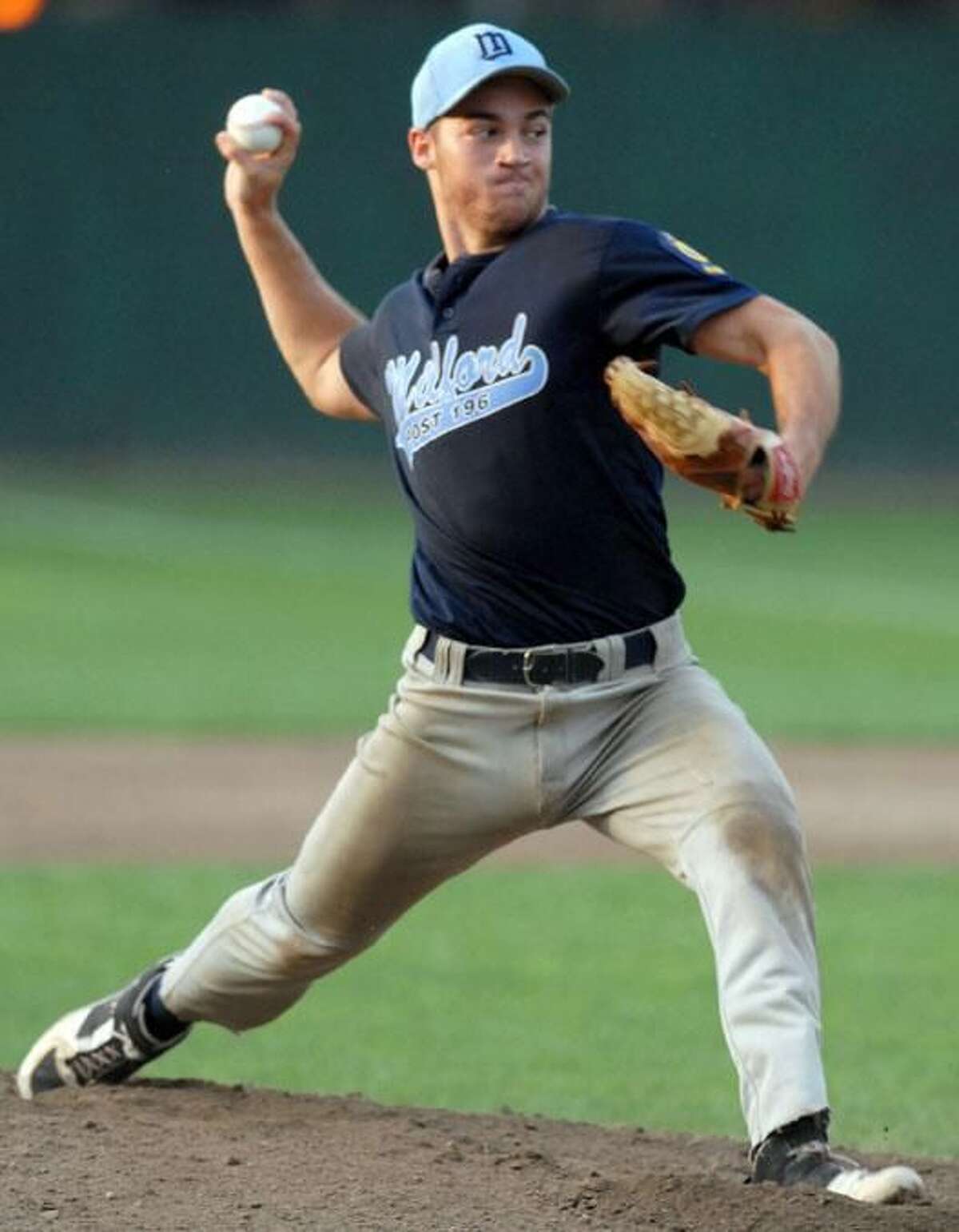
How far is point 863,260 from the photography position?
23.6 meters

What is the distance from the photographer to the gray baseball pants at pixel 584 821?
4809mm

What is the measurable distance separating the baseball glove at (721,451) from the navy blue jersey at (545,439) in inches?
14.3

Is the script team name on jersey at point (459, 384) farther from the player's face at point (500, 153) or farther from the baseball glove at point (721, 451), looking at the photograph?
the baseball glove at point (721, 451)

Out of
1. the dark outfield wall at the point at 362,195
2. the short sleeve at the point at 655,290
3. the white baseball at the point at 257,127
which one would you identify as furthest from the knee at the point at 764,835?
the dark outfield wall at the point at 362,195

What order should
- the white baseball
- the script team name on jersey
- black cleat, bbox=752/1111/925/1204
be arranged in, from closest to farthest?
1. black cleat, bbox=752/1111/925/1204
2. the script team name on jersey
3. the white baseball

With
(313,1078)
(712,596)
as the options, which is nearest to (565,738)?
(313,1078)

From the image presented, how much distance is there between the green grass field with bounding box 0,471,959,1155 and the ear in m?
2.20

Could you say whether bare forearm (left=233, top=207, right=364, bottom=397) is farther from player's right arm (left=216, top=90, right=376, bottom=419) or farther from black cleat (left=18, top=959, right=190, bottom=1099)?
black cleat (left=18, top=959, right=190, bottom=1099)

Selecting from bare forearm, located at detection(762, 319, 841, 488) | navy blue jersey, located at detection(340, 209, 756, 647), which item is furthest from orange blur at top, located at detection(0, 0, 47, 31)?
bare forearm, located at detection(762, 319, 841, 488)

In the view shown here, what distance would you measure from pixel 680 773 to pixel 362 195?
1876 cm

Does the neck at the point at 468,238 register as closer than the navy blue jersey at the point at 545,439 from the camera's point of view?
No

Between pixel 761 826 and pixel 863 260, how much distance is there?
1922cm

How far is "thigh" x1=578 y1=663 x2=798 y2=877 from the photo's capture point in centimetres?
498

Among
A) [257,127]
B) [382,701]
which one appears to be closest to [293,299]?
[257,127]
